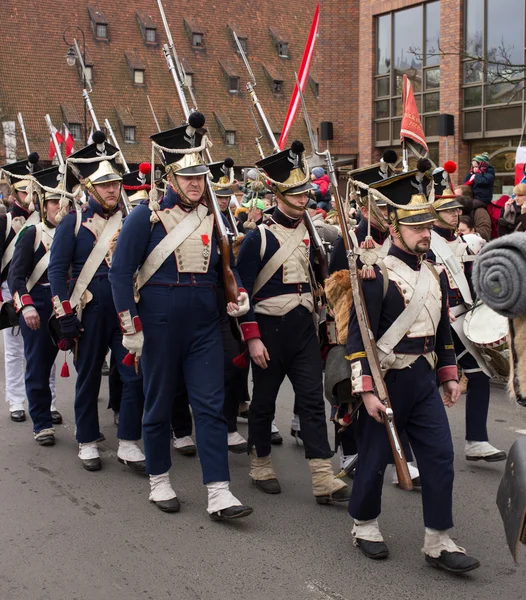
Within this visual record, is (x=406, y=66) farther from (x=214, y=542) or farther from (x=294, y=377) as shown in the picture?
(x=214, y=542)

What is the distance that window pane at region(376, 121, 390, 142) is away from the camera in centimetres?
2230

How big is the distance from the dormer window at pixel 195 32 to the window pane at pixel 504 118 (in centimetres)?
2971

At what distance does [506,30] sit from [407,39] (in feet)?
9.91

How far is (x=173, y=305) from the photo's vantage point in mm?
5508

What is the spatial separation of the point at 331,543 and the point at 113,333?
98.9 inches

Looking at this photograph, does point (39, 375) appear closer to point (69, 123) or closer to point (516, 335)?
point (516, 335)

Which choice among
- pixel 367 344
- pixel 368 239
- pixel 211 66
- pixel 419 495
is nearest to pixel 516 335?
pixel 367 344

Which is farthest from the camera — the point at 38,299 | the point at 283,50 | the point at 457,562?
the point at 283,50

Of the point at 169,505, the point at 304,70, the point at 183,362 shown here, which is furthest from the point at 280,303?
the point at 304,70

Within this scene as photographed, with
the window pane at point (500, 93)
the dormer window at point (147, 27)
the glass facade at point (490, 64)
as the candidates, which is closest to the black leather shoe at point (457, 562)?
the glass facade at point (490, 64)

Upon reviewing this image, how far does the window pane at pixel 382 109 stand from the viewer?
876 inches

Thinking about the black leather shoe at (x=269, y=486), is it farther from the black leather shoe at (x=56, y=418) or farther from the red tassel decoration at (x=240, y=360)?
the black leather shoe at (x=56, y=418)

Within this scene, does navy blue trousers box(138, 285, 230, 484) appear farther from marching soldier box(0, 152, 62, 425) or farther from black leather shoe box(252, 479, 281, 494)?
marching soldier box(0, 152, 62, 425)

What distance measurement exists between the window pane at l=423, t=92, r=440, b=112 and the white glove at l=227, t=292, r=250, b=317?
16266 mm
